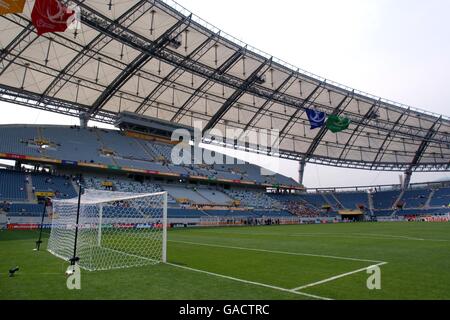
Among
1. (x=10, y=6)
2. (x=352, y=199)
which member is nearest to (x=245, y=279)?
(x=10, y=6)

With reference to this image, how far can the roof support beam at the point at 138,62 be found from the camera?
109 ft

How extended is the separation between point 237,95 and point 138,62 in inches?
542

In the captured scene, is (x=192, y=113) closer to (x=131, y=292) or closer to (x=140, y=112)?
(x=140, y=112)

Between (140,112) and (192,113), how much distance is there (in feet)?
22.9

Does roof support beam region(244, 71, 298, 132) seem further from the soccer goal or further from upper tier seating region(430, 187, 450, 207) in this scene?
upper tier seating region(430, 187, 450, 207)

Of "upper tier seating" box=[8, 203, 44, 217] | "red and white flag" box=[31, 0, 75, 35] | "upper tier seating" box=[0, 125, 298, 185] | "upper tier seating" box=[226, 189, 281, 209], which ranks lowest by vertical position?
"upper tier seating" box=[8, 203, 44, 217]

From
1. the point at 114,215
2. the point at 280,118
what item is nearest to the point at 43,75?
the point at 114,215

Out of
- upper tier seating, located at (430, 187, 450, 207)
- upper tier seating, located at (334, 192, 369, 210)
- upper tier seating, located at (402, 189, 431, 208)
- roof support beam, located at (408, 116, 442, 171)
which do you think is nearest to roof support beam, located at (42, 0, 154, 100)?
roof support beam, located at (408, 116, 442, 171)

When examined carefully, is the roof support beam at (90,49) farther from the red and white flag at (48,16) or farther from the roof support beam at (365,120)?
the roof support beam at (365,120)

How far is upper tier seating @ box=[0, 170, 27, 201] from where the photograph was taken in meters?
34.7

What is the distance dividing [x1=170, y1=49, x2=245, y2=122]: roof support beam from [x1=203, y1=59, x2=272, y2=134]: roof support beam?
11.1 ft

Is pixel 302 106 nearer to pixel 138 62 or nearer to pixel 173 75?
pixel 173 75

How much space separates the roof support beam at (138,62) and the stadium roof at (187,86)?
3.9 inches

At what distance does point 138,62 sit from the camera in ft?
116
